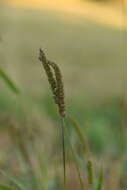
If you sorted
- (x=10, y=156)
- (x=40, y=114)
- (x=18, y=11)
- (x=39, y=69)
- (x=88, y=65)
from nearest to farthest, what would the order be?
1. (x=10, y=156)
2. (x=40, y=114)
3. (x=39, y=69)
4. (x=88, y=65)
5. (x=18, y=11)

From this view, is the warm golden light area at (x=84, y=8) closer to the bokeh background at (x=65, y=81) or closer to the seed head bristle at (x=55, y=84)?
the bokeh background at (x=65, y=81)

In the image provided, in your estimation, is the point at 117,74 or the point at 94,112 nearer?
the point at 94,112

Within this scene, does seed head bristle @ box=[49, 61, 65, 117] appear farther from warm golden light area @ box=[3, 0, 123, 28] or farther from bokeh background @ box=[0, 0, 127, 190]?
warm golden light area @ box=[3, 0, 123, 28]

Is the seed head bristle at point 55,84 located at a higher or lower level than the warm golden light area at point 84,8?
lower

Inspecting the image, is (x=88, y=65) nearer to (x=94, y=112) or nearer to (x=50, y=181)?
(x=94, y=112)

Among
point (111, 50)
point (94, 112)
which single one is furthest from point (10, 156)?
point (111, 50)

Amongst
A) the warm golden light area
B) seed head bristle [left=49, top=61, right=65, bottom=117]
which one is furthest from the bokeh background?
seed head bristle [left=49, top=61, right=65, bottom=117]

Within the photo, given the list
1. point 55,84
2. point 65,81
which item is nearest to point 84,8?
point 65,81

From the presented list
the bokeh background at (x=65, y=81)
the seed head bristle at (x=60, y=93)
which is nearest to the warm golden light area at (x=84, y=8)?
the bokeh background at (x=65, y=81)
